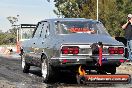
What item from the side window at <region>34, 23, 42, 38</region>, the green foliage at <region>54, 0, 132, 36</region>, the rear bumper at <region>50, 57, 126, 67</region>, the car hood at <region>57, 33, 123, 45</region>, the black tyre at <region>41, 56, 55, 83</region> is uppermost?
the green foliage at <region>54, 0, 132, 36</region>

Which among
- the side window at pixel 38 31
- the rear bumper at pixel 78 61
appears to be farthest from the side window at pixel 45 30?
the rear bumper at pixel 78 61

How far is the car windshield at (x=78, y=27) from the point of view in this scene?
455 inches

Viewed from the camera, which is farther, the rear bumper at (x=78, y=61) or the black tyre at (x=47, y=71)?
the black tyre at (x=47, y=71)

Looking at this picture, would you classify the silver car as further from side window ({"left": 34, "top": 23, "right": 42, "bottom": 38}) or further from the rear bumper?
side window ({"left": 34, "top": 23, "right": 42, "bottom": 38})

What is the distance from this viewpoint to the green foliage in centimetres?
5969

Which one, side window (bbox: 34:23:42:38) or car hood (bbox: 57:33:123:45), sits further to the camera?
side window (bbox: 34:23:42:38)

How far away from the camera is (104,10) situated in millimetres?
65812

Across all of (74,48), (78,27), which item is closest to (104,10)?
(78,27)

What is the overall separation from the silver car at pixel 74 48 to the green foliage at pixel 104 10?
153 feet

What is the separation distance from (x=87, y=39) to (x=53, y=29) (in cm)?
126

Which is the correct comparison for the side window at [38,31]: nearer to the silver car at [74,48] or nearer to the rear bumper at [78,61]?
the silver car at [74,48]

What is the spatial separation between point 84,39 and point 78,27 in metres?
0.97

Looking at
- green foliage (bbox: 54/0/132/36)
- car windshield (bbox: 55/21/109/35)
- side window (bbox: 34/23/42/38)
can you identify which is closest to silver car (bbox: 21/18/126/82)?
car windshield (bbox: 55/21/109/35)

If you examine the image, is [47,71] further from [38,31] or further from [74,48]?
[38,31]
